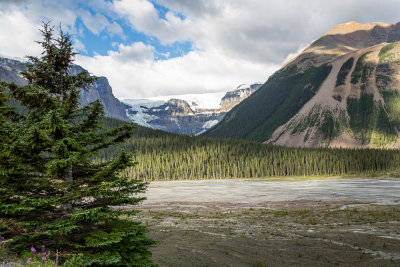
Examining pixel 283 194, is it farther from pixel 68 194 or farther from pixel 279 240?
pixel 68 194

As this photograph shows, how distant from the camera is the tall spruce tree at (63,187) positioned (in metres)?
9.80

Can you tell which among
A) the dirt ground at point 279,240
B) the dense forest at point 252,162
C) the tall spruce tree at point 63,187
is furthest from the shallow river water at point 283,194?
the dense forest at point 252,162

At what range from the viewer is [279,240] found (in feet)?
73.8

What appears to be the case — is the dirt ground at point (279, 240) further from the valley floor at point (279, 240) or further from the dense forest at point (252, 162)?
the dense forest at point (252, 162)

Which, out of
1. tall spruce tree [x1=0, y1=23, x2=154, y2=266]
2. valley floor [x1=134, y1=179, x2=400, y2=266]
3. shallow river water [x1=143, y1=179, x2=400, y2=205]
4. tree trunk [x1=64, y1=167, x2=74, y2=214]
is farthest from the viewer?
shallow river water [x1=143, y1=179, x2=400, y2=205]

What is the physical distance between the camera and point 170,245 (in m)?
21.0

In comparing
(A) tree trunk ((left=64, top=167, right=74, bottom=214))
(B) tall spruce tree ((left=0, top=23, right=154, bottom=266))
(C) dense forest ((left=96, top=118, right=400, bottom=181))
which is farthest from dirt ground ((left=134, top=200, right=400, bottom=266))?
(C) dense forest ((left=96, top=118, right=400, bottom=181))

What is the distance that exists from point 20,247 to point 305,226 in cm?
2514

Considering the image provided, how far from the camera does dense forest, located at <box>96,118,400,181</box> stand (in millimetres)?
135875

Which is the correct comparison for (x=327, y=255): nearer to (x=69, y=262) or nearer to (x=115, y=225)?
(x=115, y=225)

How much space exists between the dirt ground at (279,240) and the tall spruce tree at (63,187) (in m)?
7.94

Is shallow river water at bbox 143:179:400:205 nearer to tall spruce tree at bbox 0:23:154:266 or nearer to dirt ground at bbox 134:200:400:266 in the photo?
dirt ground at bbox 134:200:400:266

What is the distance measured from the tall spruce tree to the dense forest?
122447 mm

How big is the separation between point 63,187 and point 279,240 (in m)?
18.1
